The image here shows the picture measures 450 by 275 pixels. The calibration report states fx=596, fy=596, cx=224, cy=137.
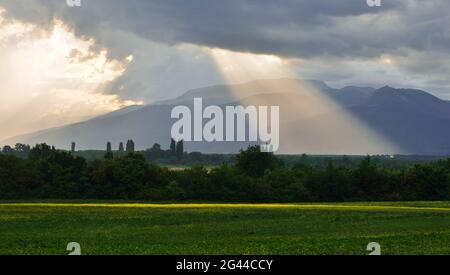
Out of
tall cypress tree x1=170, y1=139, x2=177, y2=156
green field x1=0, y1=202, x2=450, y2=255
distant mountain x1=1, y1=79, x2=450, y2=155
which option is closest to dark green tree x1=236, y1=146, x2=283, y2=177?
distant mountain x1=1, y1=79, x2=450, y2=155

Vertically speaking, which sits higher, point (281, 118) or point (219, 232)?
point (281, 118)

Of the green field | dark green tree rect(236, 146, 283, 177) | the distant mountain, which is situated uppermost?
the distant mountain

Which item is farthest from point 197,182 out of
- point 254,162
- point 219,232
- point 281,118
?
point 219,232

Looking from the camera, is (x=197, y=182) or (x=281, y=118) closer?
(x=197, y=182)

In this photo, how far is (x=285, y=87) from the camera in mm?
72625

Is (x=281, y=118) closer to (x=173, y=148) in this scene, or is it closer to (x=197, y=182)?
(x=197, y=182)

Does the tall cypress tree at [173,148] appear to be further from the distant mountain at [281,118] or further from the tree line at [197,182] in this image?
→ the tree line at [197,182]

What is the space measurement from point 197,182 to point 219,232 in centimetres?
6840

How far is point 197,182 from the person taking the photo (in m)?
112

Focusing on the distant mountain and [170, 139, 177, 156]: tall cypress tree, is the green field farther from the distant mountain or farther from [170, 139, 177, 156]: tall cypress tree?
[170, 139, 177, 156]: tall cypress tree

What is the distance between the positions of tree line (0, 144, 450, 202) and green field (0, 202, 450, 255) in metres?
42.3

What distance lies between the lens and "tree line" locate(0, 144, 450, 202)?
357 feet

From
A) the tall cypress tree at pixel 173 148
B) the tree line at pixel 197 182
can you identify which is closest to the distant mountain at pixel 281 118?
the tall cypress tree at pixel 173 148

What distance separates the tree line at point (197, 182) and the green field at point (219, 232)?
42346mm
